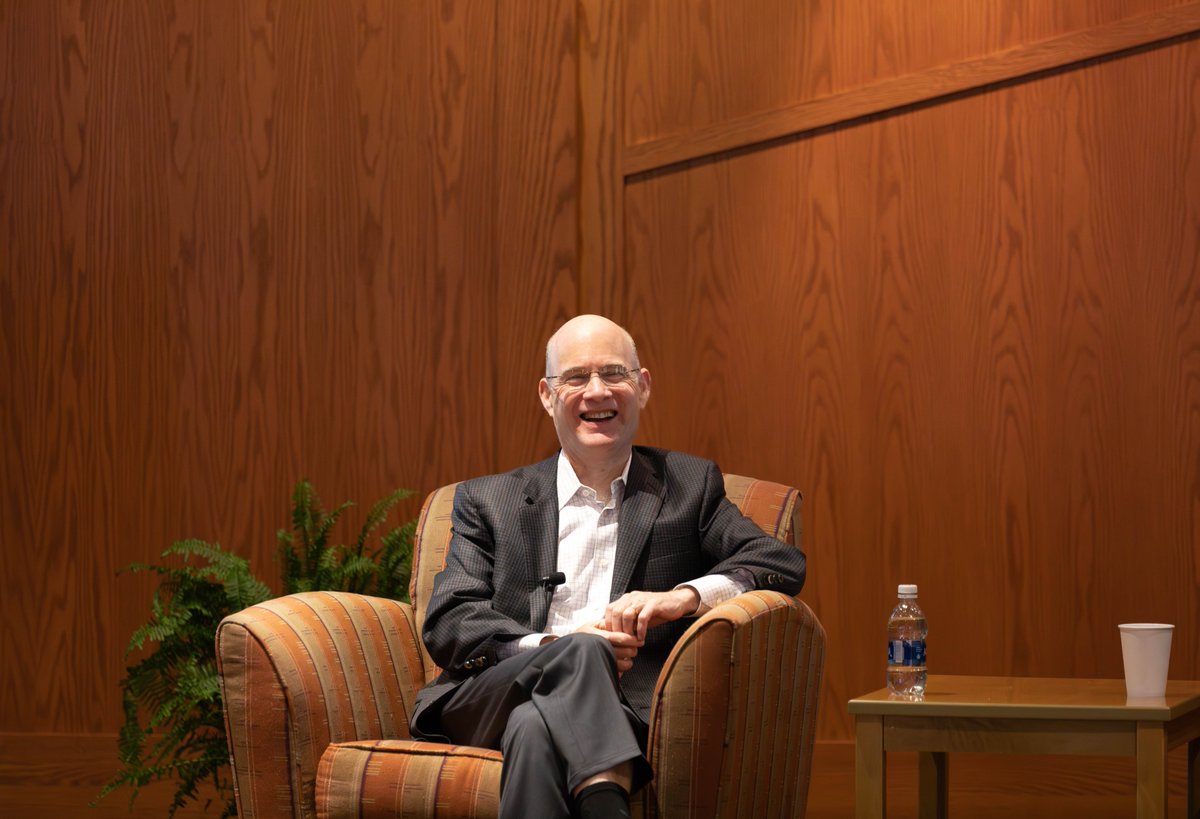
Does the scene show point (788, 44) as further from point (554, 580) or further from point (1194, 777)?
point (1194, 777)

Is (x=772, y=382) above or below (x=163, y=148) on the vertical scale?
below

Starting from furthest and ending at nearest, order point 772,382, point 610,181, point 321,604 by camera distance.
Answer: point 610,181
point 772,382
point 321,604

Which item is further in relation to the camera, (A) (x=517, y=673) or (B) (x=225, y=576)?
(B) (x=225, y=576)

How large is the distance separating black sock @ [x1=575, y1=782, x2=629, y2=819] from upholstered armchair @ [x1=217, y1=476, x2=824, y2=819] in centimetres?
10

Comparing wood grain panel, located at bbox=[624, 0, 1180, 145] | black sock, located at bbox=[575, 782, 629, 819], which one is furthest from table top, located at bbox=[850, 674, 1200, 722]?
wood grain panel, located at bbox=[624, 0, 1180, 145]

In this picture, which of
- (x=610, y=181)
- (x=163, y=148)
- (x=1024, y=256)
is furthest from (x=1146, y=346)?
(x=163, y=148)

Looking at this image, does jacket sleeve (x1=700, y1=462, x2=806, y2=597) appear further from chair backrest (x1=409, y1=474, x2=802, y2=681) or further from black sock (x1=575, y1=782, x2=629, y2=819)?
black sock (x1=575, y1=782, x2=629, y2=819)

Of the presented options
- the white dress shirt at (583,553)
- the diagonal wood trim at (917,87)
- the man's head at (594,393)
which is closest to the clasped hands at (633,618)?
the white dress shirt at (583,553)

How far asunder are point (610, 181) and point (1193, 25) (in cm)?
159

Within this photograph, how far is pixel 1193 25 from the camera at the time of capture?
3227mm

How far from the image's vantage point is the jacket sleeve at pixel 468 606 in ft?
8.28

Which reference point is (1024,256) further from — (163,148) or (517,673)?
(163,148)

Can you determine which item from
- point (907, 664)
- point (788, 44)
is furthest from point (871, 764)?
point (788, 44)

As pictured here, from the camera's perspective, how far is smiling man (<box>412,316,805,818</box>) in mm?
2193
